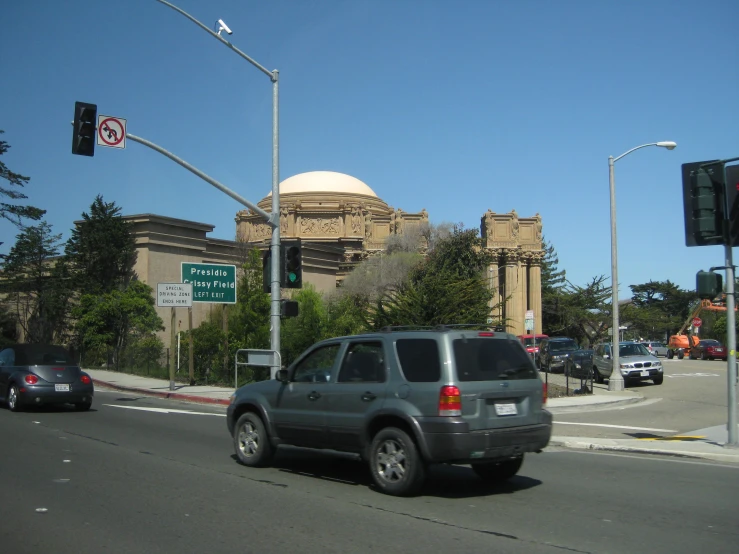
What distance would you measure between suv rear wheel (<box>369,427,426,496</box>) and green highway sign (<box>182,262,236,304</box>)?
1751 centimetres

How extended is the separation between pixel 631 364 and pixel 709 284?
18.1 meters

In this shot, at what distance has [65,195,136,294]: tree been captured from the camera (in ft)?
133

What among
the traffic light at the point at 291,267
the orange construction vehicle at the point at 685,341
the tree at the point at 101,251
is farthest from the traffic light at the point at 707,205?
the orange construction vehicle at the point at 685,341

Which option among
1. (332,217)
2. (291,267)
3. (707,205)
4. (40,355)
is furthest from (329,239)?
(707,205)

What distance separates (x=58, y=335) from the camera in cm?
4347

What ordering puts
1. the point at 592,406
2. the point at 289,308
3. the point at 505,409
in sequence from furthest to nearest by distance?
the point at 592,406 < the point at 289,308 < the point at 505,409

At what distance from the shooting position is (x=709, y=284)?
1244 centimetres

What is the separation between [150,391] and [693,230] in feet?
59.9

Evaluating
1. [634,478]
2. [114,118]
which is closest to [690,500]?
[634,478]

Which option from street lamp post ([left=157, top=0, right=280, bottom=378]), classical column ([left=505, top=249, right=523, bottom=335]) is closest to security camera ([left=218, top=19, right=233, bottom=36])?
street lamp post ([left=157, top=0, right=280, bottom=378])

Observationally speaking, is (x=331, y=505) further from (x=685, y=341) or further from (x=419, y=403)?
(x=685, y=341)

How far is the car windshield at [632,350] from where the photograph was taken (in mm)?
30750

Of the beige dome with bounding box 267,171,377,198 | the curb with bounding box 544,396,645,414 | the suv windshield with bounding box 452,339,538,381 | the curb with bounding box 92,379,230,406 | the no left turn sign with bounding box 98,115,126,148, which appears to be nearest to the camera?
the suv windshield with bounding box 452,339,538,381

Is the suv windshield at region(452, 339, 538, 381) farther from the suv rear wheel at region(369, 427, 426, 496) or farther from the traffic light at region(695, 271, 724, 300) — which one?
the traffic light at region(695, 271, 724, 300)
